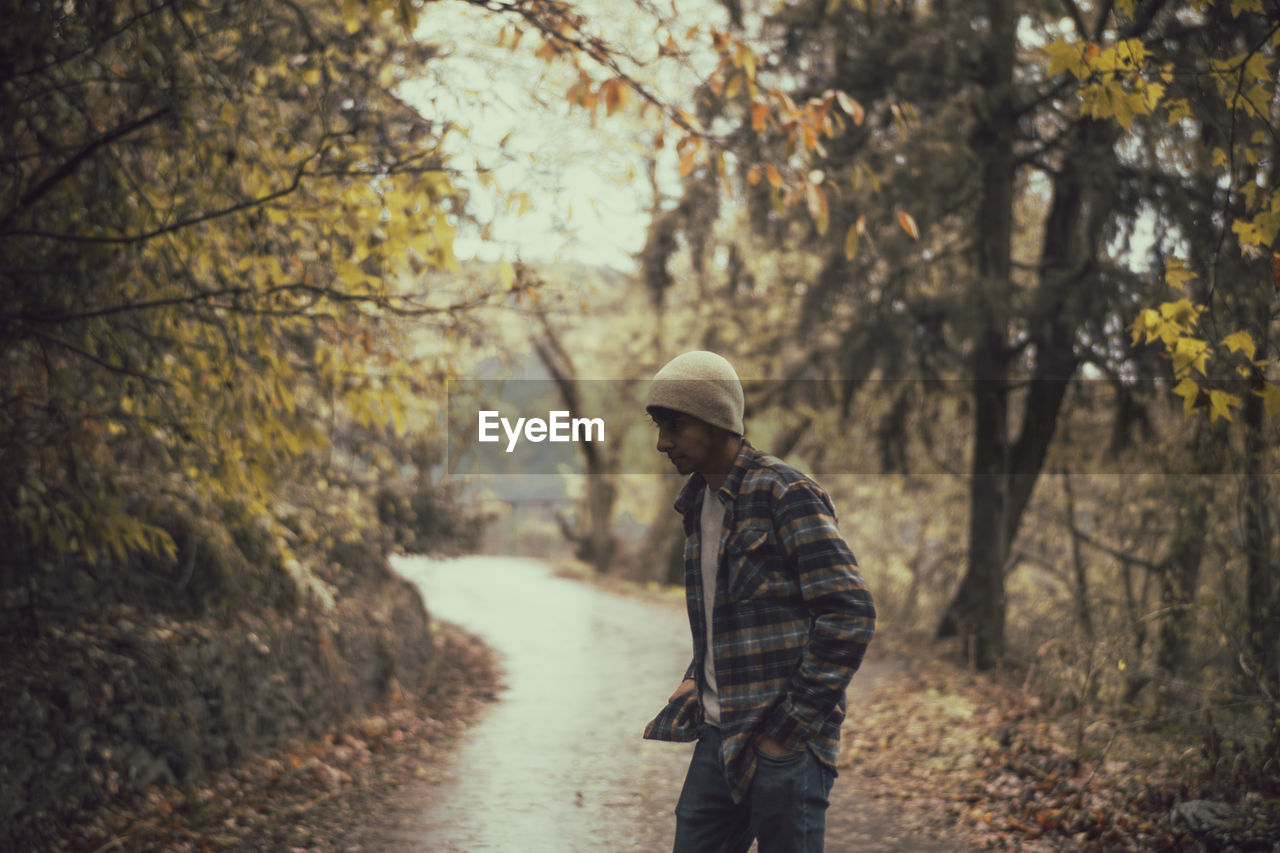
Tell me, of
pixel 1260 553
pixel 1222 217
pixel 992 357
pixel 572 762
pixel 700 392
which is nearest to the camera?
pixel 700 392

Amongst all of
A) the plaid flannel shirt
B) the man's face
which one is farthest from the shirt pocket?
the man's face

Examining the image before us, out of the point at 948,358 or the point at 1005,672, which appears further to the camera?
the point at 948,358

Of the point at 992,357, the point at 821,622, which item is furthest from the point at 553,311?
the point at 992,357

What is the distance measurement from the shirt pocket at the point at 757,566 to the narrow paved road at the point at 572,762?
13.1ft

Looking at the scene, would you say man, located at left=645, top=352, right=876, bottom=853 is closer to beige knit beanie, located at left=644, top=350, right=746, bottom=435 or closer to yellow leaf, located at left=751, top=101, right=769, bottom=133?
beige knit beanie, located at left=644, top=350, right=746, bottom=435

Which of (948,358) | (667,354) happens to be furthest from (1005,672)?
(667,354)

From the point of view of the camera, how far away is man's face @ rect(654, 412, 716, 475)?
10.6 ft

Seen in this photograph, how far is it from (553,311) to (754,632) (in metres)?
4.21

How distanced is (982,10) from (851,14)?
1.46 m

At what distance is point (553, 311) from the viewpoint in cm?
701

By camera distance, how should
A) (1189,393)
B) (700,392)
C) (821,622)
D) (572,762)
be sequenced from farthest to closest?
(572,762) → (1189,393) → (700,392) → (821,622)

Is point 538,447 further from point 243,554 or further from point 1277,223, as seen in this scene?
point 1277,223

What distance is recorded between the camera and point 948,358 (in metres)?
14.0

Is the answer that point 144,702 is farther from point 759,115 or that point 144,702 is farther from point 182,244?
point 759,115
